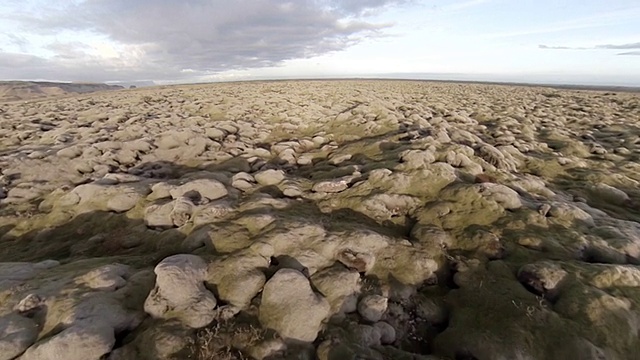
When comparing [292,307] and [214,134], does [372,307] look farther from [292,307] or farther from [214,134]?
[214,134]

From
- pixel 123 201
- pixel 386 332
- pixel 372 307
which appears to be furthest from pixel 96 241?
pixel 386 332

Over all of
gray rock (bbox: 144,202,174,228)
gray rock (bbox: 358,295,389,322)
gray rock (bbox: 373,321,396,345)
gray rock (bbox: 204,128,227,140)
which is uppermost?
gray rock (bbox: 204,128,227,140)

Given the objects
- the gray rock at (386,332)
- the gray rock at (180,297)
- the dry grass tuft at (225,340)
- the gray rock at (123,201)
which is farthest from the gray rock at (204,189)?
the gray rock at (386,332)

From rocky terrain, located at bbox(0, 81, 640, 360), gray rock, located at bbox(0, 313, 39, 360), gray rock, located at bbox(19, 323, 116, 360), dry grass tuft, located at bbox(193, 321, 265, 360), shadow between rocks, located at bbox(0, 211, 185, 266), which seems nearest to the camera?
gray rock, located at bbox(19, 323, 116, 360)

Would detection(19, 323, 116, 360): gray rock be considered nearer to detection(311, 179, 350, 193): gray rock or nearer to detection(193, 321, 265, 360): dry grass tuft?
detection(193, 321, 265, 360): dry grass tuft

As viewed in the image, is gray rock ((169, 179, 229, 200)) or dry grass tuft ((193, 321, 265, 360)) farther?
gray rock ((169, 179, 229, 200))

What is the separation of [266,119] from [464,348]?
27791 millimetres

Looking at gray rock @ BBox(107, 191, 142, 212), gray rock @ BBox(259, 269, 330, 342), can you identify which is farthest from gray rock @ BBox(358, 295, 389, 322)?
gray rock @ BBox(107, 191, 142, 212)

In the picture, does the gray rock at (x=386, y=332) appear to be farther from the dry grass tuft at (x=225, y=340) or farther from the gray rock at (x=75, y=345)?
the gray rock at (x=75, y=345)

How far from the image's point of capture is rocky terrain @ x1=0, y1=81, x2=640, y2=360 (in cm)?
776

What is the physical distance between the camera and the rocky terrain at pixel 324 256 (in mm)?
7762

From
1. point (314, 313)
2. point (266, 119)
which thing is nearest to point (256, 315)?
point (314, 313)

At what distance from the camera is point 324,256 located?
10.4 metres

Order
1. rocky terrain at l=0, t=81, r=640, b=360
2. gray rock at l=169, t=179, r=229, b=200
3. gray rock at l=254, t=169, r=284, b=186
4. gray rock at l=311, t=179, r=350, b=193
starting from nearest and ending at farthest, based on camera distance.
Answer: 1. rocky terrain at l=0, t=81, r=640, b=360
2. gray rock at l=169, t=179, r=229, b=200
3. gray rock at l=311, t=179, r=350, b=193
4. gray rock at l=254, t=169, r=284, b=186
